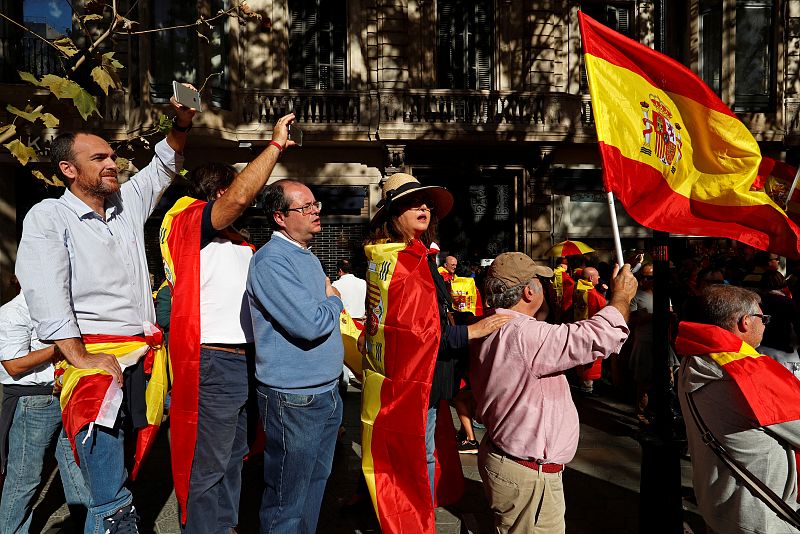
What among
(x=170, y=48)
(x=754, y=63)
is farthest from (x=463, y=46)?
(x=754, y=63)

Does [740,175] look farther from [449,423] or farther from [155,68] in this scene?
[155,68]

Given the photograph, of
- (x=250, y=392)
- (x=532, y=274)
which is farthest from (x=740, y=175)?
(x=250, y=392)

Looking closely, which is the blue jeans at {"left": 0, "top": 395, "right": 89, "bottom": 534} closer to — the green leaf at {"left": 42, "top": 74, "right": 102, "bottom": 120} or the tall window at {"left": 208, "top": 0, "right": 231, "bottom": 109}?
the green leaf at {"left": 42, "top": 74, "right": 102, "bottom": 120}

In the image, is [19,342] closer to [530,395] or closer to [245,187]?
[245,187]

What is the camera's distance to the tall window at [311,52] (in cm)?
1638

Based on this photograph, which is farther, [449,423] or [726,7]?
[726,7]

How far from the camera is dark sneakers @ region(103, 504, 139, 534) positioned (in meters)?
2.76

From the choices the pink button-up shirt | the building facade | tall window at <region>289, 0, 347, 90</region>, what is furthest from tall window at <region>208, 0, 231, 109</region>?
the pink button-up shirt

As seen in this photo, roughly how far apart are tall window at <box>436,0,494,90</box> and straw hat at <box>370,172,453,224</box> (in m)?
13.3

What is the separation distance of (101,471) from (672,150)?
10.9 ft

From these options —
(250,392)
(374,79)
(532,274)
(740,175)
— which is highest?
(374,79)

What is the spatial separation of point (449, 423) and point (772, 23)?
686 inches

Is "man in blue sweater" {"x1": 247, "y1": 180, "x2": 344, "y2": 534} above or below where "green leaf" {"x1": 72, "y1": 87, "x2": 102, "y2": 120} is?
below

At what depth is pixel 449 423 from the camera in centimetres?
393
